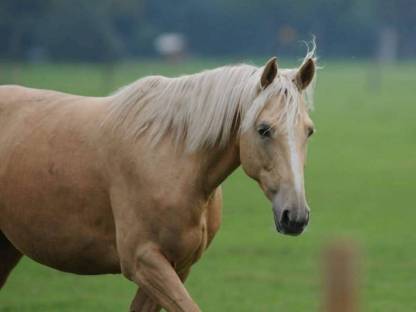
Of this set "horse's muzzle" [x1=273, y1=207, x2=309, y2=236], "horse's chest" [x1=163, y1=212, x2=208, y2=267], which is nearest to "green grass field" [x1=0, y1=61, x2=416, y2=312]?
"horse's muzzle" [x1=273, y1=207, x2=309, y2=236]

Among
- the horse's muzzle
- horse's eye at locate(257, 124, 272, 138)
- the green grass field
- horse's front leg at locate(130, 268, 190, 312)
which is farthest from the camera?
the green grass field

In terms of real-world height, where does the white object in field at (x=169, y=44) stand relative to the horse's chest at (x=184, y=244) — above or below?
below

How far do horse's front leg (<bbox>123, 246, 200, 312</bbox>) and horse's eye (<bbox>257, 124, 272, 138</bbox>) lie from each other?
2.72 feet

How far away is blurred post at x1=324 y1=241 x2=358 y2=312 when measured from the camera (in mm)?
3664

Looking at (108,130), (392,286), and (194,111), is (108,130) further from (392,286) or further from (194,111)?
(392,286)

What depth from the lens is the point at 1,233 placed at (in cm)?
782

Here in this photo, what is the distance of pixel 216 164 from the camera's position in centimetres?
681

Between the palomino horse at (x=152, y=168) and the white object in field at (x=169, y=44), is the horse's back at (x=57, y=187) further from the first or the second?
the white object in field at (x=169, y=44)

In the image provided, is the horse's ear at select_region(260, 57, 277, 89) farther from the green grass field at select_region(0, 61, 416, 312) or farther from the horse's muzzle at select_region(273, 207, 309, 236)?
the green grass field at select_region(0, 61, 416, 312)

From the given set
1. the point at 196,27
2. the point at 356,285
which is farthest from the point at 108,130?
the point at 196,27

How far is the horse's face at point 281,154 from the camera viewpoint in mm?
6141

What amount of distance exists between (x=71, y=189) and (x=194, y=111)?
2.76 feet

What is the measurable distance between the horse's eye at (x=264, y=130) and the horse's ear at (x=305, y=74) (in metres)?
0.35

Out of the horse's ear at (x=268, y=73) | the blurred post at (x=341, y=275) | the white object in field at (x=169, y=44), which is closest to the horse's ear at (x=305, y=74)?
the horse's ear at (x=268, y=73)
